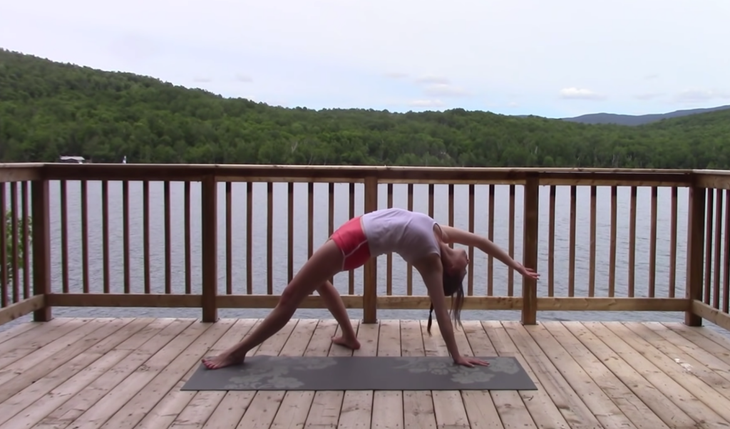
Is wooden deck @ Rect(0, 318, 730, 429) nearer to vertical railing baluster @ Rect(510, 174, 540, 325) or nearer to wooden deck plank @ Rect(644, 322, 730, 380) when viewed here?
wooden deck plank @ Rect(644, 322, 730, 380)

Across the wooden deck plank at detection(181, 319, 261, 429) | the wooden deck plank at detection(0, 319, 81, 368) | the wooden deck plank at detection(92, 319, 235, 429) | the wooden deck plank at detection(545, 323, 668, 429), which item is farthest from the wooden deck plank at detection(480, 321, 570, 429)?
the wooden deck plank at detection(0, 319, 81, 368)

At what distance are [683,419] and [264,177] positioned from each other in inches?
104

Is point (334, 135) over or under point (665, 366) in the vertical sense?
over

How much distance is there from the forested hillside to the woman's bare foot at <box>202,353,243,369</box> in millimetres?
2057

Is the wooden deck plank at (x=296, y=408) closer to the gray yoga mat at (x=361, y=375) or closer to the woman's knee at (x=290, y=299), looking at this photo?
the gray yoga mat at (x=361, y=375)

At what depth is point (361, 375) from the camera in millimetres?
2926

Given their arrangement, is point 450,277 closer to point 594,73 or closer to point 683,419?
point 683,419

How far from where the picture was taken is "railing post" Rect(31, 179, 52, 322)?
157 inches

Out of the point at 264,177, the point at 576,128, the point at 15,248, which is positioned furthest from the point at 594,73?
the point at 15,248

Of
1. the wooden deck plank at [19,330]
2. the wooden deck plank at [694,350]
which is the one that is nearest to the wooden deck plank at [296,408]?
the wooden deck plank at [19,330]

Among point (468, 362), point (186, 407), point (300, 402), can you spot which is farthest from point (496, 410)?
point (186, 407)

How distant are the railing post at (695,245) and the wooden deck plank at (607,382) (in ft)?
3.05

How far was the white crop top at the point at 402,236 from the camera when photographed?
2895mm

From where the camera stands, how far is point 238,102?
7449 mm
